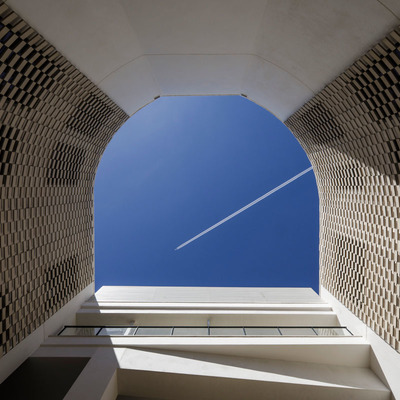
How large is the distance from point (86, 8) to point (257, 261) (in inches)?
535

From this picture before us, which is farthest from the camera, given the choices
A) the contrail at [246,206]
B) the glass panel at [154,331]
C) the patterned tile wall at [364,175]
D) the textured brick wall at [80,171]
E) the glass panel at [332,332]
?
the contrail at [246,206]

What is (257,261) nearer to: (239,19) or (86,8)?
(239,19)

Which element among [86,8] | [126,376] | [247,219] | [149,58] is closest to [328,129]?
[149,58]

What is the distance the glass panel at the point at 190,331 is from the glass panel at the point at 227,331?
0.18m

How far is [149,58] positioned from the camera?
23.8 feet

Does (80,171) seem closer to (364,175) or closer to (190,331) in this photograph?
(190,331)

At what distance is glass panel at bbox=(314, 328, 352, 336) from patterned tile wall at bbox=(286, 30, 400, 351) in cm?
53

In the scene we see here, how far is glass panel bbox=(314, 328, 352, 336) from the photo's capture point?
7.71 m

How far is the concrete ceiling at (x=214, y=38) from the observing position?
4734 millimetres

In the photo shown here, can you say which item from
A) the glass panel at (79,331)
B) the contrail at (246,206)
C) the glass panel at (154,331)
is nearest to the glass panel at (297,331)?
the glass panel at (154,331)

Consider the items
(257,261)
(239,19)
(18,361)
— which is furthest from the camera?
(257,261)

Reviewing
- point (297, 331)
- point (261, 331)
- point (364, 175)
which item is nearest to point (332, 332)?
point (297, 331)

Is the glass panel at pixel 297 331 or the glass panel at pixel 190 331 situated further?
the glass panel at pixel 297 331

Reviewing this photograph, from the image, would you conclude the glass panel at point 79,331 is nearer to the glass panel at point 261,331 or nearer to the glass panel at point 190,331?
the glass panel at point 190,331
